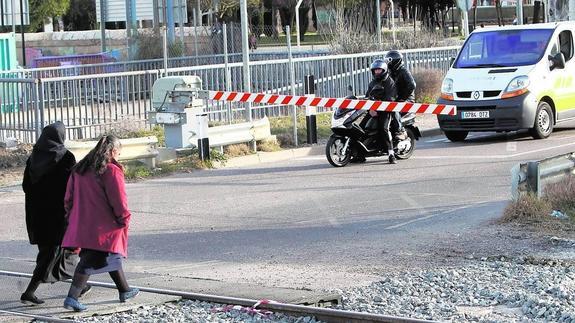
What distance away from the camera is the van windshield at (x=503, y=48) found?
20.0 metres

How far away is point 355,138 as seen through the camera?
55.8ft

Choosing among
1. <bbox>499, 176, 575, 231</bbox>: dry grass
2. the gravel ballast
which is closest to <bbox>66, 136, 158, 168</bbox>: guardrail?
<bbox>499, 176, 575, 231</bbox>: dry grass

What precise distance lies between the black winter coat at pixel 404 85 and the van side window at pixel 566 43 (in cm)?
449

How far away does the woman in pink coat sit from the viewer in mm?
8352

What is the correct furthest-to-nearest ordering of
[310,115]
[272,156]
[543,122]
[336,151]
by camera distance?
[543,122]
[310,115]
[272,156]
[336,151]

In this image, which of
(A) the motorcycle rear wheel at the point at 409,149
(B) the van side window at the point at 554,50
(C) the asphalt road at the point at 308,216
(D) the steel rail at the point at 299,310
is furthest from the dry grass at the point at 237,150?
(D) the steel rail at the point at 299,310

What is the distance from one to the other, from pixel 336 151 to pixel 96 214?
8.93 meters

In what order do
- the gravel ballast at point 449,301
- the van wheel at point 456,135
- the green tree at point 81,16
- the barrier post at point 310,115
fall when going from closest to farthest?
the gravel ballast at point 449,301 → the barrier post at point 310,115 → the van wheel at point 456,135 → the green tree at point 81,16

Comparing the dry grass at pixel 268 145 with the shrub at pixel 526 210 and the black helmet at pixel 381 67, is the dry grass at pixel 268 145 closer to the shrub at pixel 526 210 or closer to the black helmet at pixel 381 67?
the black helmet at pixel 381 67

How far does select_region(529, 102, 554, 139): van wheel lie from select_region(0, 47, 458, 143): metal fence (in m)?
4.41

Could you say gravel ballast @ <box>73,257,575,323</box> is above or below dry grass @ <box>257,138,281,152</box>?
below

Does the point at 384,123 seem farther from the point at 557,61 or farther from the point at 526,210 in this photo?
the point at 526,210

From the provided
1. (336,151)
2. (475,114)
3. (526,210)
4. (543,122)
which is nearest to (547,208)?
(526,210)

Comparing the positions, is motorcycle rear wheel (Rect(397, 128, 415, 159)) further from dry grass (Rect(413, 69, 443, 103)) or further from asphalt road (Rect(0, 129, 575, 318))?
dry grass (Rect(413, 69, 443, 103))
